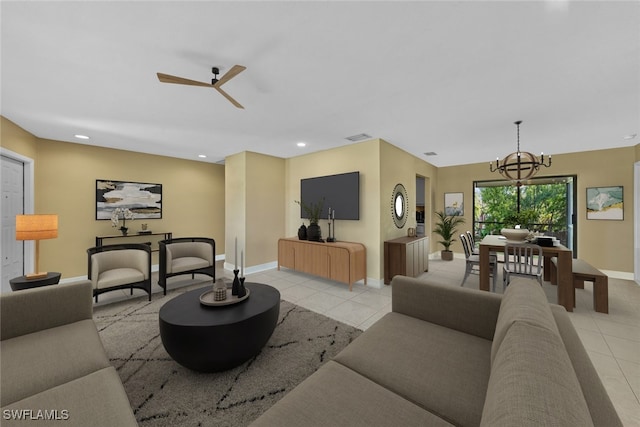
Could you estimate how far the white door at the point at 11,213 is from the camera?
135 inches

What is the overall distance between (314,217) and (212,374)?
10.6ft

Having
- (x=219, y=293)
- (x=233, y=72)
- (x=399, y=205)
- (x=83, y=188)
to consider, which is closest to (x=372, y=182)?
(x=399, y=205)

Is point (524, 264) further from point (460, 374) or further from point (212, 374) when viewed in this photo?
point (212, 374)

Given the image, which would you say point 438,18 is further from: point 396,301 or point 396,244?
point 396,244

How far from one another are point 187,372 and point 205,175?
5180mm

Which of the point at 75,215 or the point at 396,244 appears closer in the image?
the point at 396,244

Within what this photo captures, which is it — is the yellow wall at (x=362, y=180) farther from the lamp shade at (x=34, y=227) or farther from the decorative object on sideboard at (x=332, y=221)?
the lamp shade at (x=34, y=227)

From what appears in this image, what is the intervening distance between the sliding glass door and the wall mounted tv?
3.02 m

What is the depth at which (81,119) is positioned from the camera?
3.34 m

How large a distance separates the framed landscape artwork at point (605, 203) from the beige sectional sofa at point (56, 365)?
7499mm

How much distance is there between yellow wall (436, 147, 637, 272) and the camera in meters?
4.61

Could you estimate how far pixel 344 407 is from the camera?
3.46 feet

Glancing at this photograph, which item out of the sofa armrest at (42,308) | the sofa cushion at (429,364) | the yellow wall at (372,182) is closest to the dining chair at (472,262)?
the yellow wall at (372,182)

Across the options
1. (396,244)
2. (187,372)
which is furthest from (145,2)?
(396,244)
